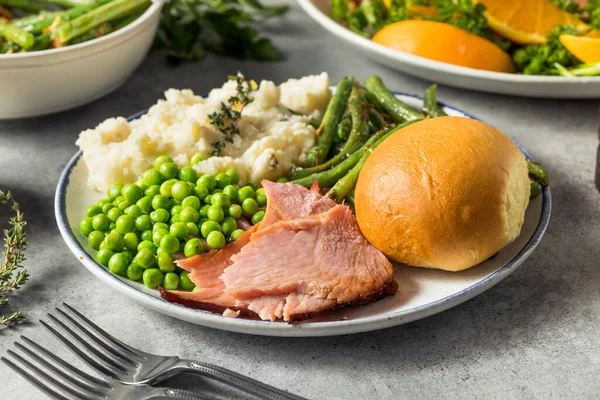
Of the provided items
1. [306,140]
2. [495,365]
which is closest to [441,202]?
[495,365]

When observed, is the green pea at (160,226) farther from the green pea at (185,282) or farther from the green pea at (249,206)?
the green pea at (249,206)

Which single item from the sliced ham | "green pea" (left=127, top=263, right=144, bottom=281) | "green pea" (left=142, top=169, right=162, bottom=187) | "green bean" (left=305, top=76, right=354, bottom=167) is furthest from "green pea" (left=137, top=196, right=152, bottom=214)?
"green bean" (left=305, top=76, right=354, bottom=167)

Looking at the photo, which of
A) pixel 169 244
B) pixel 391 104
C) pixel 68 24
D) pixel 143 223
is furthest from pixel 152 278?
pixel 68 24

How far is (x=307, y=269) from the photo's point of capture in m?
2.80

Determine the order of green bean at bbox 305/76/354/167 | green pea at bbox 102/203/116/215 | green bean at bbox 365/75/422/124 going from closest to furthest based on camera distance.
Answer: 1. green pea at bbox 102/203/116/215
2. green bean at bbox 305/76/354/167
3. green bean at bbox 365/75/422/124

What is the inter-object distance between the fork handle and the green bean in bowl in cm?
283

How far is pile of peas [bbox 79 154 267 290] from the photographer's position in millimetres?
2988

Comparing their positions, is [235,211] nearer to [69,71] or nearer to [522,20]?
[69,71]

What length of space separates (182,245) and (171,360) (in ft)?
2.24

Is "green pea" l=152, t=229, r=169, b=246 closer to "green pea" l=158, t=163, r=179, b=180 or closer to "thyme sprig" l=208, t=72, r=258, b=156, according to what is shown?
"green pea" l=158, t=163, r=179, b=180

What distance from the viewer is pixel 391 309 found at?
2.75 metres

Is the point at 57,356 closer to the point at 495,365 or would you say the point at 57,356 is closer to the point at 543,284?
the point at 495,365

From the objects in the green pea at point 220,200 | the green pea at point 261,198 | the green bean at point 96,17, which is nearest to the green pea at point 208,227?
the green pea at point 220,200

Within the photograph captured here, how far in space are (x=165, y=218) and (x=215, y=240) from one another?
→ 330 mm
